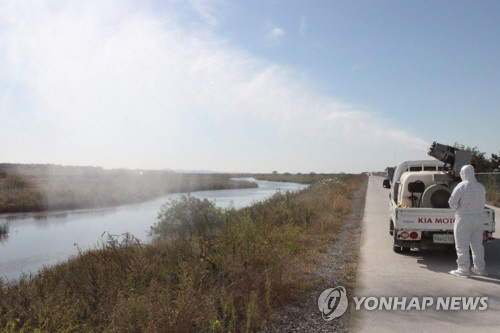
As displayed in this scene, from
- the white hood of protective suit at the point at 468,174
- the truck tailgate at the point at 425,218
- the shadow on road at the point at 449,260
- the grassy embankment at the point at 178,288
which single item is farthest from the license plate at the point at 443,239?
the grassy embankment at the point at 178,288

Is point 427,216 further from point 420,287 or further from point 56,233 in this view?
point 56,233

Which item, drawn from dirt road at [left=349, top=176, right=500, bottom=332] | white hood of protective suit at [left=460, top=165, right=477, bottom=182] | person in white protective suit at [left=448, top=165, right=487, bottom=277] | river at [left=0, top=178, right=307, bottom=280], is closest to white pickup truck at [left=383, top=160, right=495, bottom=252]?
dirt road at [left=349, top=176, right=500, bottom=332]

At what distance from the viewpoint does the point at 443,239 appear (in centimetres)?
760

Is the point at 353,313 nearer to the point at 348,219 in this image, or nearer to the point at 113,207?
the point at 348,219

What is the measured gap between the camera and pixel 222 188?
5422 cm

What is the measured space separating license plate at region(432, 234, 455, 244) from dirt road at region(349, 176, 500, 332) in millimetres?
459

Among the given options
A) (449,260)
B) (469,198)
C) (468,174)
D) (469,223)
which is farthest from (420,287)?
(449,260)

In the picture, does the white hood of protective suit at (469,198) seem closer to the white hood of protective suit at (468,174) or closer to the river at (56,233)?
the white hood of protective suit at (468,174)

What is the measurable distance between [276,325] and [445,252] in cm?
603

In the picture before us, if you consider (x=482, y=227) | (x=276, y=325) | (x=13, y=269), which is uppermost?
(x=482, y=227)

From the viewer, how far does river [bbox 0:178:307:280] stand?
13.4 metres

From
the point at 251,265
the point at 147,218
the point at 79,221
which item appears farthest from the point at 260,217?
the point at 79,221

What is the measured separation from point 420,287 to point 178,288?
12.4 feet

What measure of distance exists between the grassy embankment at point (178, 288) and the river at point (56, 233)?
3.11 m
